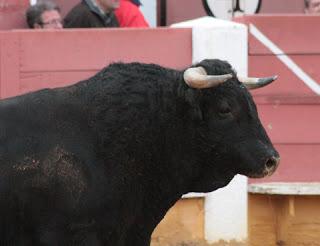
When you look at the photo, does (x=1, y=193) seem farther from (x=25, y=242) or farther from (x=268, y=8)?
(x=268, y=8)

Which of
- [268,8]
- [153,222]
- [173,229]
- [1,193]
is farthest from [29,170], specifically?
[268,8]

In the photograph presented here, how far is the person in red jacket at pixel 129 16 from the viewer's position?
897 cm

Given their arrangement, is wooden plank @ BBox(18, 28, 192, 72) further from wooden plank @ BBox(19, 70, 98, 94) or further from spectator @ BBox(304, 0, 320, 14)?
spectator @ BBox(304, 0, 320, 14)

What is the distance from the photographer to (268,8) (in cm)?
1030

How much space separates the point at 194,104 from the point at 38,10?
9.76ft

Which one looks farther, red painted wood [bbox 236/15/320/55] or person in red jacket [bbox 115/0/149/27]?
person in red jacket [bbox 115/0/149/27]

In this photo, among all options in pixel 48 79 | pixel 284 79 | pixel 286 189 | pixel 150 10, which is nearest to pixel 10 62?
pixel 48 79

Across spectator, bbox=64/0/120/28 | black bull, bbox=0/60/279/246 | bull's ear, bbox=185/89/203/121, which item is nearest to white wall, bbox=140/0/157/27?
spectator, bbox=64/0/120/28

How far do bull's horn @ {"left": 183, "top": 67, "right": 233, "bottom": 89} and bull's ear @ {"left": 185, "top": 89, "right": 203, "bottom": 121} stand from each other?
0.04m

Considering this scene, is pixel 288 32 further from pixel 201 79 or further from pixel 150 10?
pixel 201 79

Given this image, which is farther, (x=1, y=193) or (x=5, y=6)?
(x=5, y=6)

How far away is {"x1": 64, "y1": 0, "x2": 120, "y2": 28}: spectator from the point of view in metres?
8.56

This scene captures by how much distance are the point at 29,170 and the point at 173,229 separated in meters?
2.85

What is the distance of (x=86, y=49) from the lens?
834 centimetres
